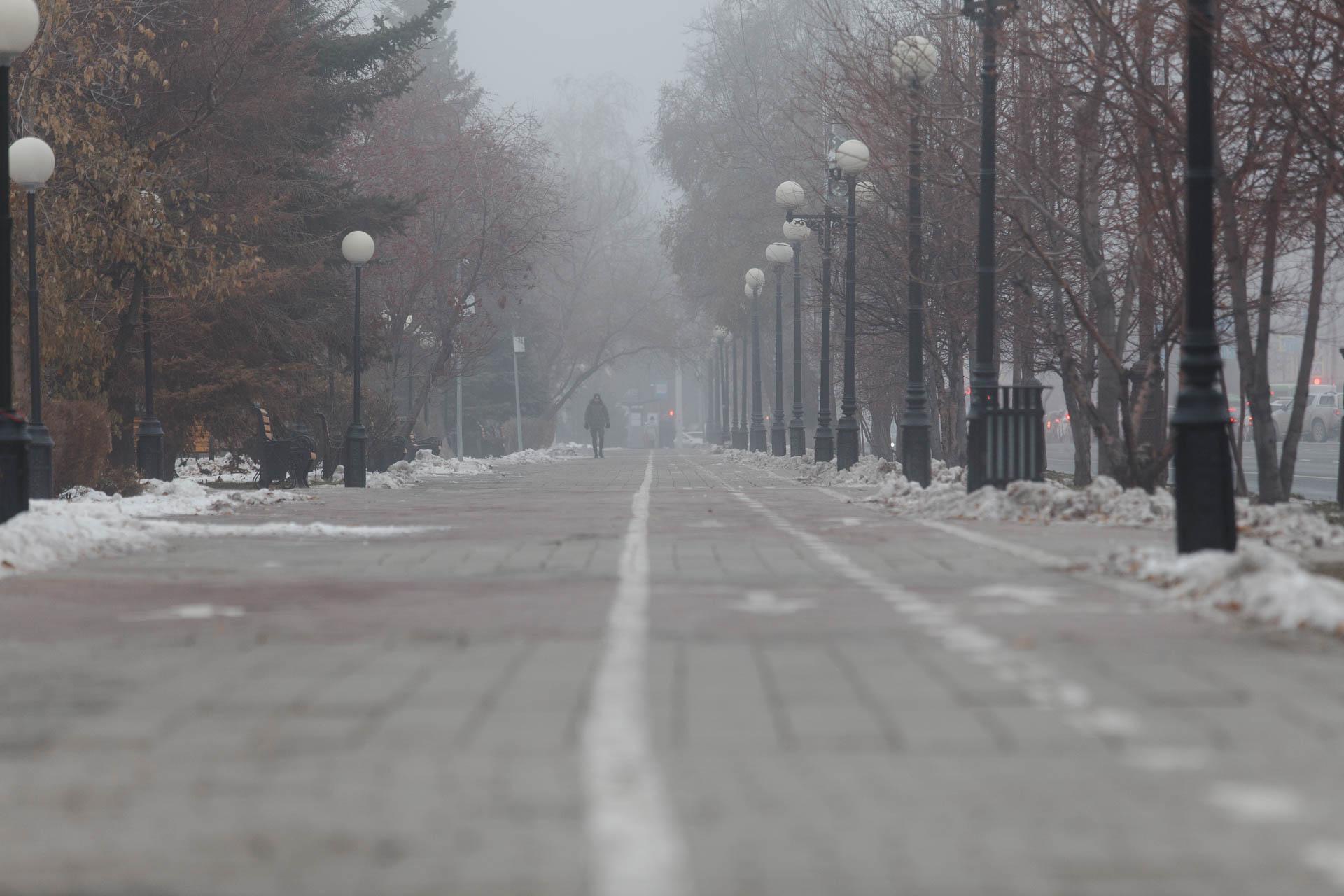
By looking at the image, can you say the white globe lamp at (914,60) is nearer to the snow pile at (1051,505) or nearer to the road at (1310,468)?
the snow pile at (1051,505)

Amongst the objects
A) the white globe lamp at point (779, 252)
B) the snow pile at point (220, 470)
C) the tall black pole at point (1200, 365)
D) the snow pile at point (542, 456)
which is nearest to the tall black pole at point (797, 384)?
the white globe lamp at point (779, 252)

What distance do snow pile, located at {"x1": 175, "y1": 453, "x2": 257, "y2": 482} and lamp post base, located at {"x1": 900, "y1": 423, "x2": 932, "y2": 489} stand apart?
46.0 feet

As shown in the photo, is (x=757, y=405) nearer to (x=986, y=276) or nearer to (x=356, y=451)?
(x=356, y=451)

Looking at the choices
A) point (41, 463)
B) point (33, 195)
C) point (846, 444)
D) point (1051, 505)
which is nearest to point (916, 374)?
point (846, 444)

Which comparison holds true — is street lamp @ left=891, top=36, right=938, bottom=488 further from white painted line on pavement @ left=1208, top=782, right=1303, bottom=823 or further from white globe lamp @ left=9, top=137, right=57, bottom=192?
white painted line on pavement @ left=1208, top=782, right=1303, bottom=823

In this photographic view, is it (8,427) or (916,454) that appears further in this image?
(916,454)

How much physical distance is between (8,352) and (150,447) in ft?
41.8

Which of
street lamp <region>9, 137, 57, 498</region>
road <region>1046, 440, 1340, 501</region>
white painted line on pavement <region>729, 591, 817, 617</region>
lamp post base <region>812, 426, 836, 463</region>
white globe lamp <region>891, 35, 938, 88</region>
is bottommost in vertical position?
road <region>1046, 440, 1340, 501</region>

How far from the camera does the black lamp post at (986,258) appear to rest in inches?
732

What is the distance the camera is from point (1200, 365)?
35.1 ft

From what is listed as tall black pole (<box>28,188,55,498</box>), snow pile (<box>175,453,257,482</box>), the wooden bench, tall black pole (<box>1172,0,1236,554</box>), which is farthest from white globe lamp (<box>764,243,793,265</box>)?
tall black pole (<box>1172,0,1236,554</box>)

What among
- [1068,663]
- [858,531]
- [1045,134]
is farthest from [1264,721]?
[1045,134]

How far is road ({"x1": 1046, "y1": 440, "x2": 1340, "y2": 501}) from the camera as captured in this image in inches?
1238

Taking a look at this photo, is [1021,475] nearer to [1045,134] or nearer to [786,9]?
[1045,134]
